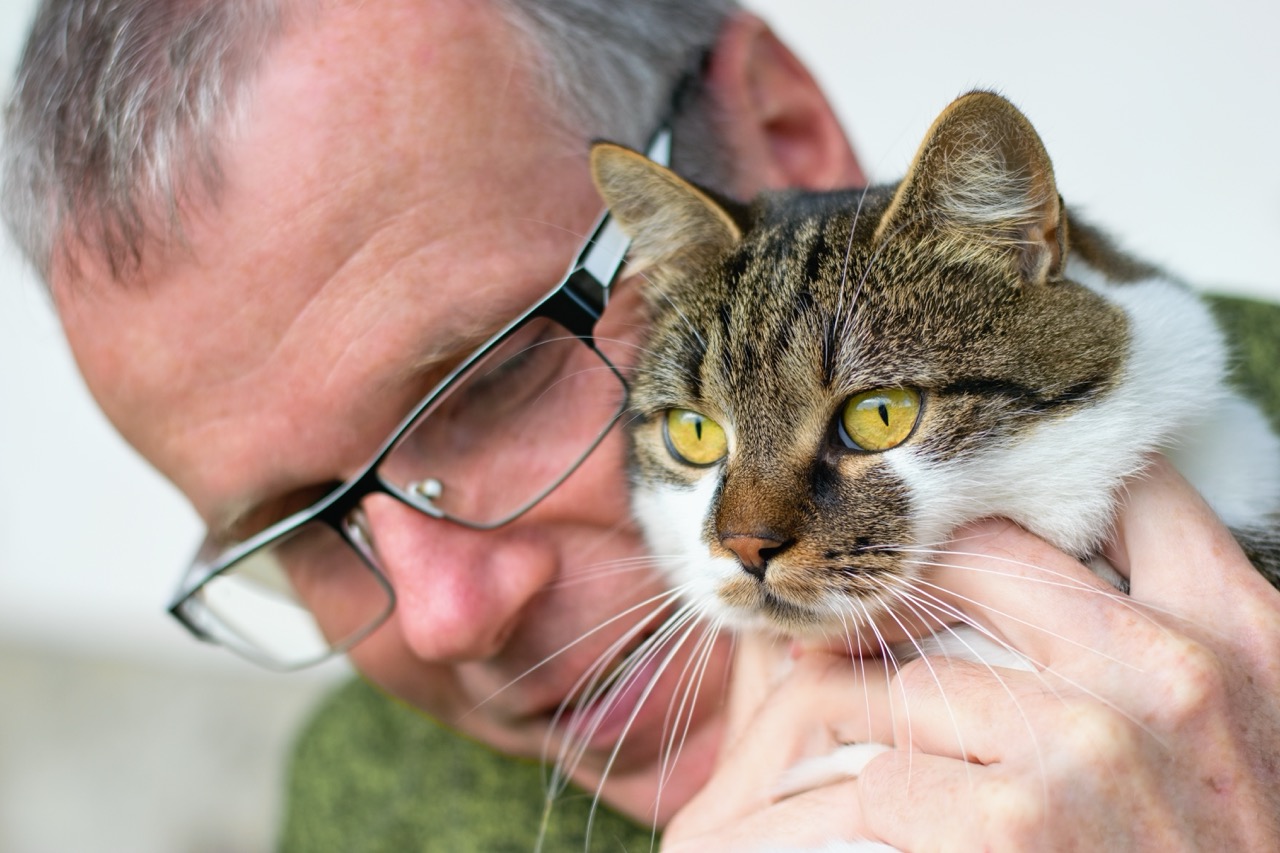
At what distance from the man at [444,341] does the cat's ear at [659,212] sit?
0.09 meters

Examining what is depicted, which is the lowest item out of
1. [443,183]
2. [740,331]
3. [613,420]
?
[613,420]

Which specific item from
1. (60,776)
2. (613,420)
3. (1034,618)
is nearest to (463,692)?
(613,420)

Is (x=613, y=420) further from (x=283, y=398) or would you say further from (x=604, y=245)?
(x=283, y=398)

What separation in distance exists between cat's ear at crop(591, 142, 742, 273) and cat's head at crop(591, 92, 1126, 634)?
0.05 ft

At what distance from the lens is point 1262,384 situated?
5.41 ft

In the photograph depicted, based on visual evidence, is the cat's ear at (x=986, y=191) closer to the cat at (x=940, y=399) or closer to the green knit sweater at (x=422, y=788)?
the cat at (x=940, y=399)

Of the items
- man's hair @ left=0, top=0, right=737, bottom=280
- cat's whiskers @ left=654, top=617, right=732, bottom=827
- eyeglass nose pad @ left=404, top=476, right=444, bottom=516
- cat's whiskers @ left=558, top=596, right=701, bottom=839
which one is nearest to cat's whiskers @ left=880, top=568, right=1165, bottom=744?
cat's whiskers @ left=558, top=596, right=701, bottom=839

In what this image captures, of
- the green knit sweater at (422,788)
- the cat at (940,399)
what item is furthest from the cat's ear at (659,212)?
the green knit sweater at (422,788)

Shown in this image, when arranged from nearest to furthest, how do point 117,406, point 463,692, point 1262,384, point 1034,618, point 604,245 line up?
point 1034,618
point 604,245
point 117,406
point 463,692
point 1262,384

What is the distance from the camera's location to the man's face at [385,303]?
A: 1.14m

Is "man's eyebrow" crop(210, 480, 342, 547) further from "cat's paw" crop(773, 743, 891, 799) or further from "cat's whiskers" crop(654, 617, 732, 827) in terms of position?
"cat's paw" crop(773, 743, 891, 799)

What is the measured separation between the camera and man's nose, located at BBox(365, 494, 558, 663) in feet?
4.03

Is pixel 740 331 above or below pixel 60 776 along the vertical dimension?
above

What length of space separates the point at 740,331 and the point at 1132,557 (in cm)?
44
